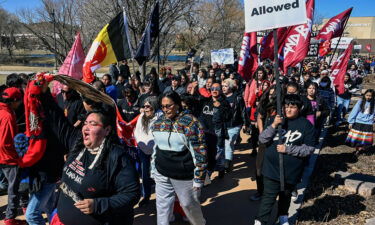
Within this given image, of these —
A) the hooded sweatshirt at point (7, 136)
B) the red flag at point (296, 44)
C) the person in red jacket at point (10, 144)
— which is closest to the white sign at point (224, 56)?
the red flag at point (296, 44)

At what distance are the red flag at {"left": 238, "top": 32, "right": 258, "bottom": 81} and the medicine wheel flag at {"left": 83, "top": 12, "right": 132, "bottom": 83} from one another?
2.74 meters

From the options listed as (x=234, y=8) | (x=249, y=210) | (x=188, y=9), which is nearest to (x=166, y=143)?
(x=249, y=210)

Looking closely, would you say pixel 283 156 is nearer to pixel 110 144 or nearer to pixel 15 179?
pixel 110 144

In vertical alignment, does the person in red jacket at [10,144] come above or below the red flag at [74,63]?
below

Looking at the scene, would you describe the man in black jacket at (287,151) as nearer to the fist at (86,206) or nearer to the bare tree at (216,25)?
the fist at (86,206)

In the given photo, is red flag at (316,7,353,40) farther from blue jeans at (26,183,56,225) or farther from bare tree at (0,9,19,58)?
bare tree at (0,9,19,58)

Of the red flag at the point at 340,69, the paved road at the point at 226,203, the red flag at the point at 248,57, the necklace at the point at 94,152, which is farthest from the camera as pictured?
the red flag at the point at 340,69

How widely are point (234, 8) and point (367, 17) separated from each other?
2670 inches

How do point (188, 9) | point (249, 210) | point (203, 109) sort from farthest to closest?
point (188, 9)
point (203, 109)
point (249, 210)

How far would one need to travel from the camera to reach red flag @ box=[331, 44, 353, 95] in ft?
29.9

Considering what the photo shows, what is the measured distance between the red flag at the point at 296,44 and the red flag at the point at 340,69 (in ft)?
12.2

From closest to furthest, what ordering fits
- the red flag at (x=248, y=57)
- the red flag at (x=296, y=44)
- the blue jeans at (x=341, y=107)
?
the red flag at (x=296, y=44) < the red flag at (x=248, y=57) < the blue jeans at (x=341, y=107)

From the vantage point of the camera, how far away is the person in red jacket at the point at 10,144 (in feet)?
11.1

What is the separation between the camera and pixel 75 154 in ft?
8.36
